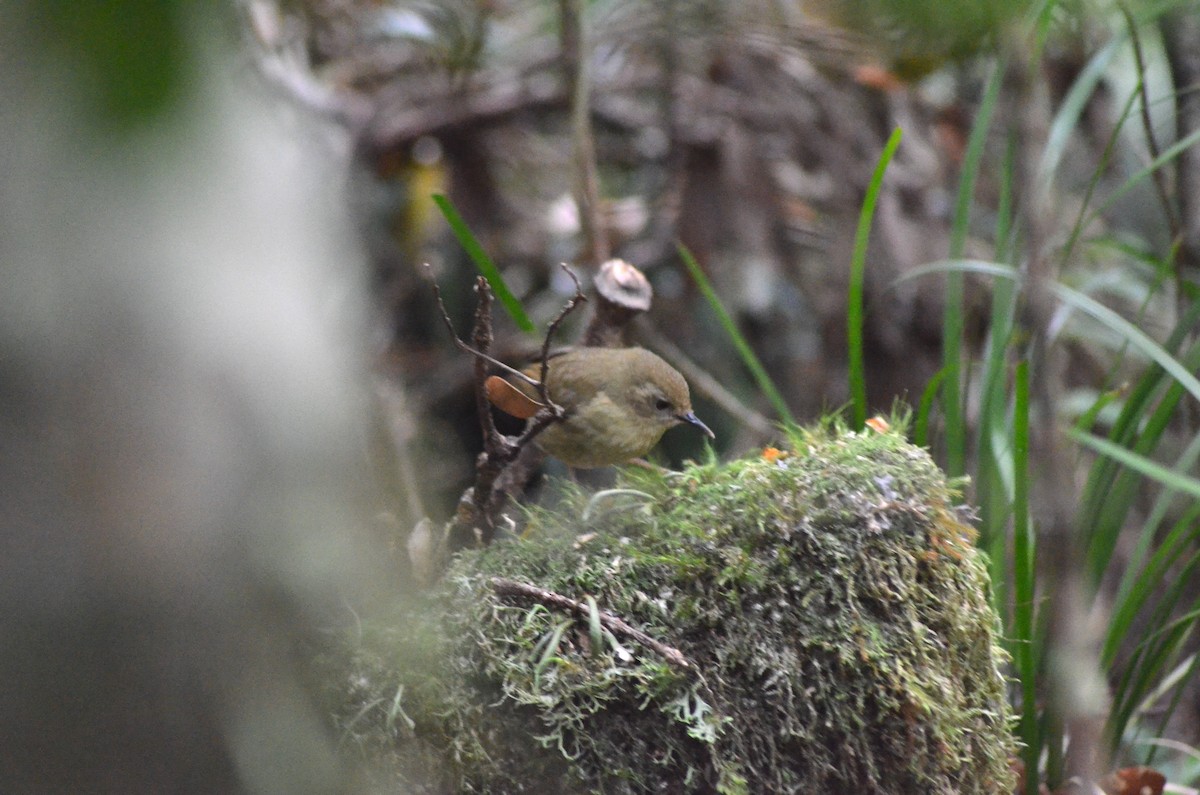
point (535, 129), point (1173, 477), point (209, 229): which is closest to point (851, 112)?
point (535, 129)

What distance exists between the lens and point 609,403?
2.12 m

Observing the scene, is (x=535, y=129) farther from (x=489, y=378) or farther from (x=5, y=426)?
(x=5, y=426)

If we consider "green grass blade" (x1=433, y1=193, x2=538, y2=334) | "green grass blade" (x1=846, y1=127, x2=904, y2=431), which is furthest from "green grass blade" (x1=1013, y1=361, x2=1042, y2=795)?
"green grass blade" (x1=433, y1=193, x2=538, y2=334)

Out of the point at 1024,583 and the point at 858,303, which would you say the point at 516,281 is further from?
the point at 1024,583

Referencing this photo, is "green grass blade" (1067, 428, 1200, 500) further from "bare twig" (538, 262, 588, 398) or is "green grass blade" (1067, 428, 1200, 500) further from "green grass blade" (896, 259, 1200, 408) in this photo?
"bare twig" (538, 262, 588, 398)

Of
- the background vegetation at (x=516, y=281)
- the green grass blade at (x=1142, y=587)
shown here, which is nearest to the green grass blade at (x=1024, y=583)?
the background vegetation at (x=516, y=281)

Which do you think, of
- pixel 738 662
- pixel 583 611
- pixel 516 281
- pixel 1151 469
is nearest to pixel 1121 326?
pixel 1151 469

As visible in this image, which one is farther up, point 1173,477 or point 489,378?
point 1173,477

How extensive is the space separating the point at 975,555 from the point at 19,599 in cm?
133

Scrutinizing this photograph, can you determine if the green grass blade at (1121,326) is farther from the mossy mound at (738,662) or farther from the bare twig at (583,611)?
the bare twig at (583,611)

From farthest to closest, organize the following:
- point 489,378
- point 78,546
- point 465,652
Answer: point 489,378 < point 465,652 < point 78,546

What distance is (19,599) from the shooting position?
63cm

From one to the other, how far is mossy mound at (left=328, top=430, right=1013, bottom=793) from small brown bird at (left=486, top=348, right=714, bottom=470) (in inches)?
22.8

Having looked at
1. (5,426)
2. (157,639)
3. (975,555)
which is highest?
(5,426)
